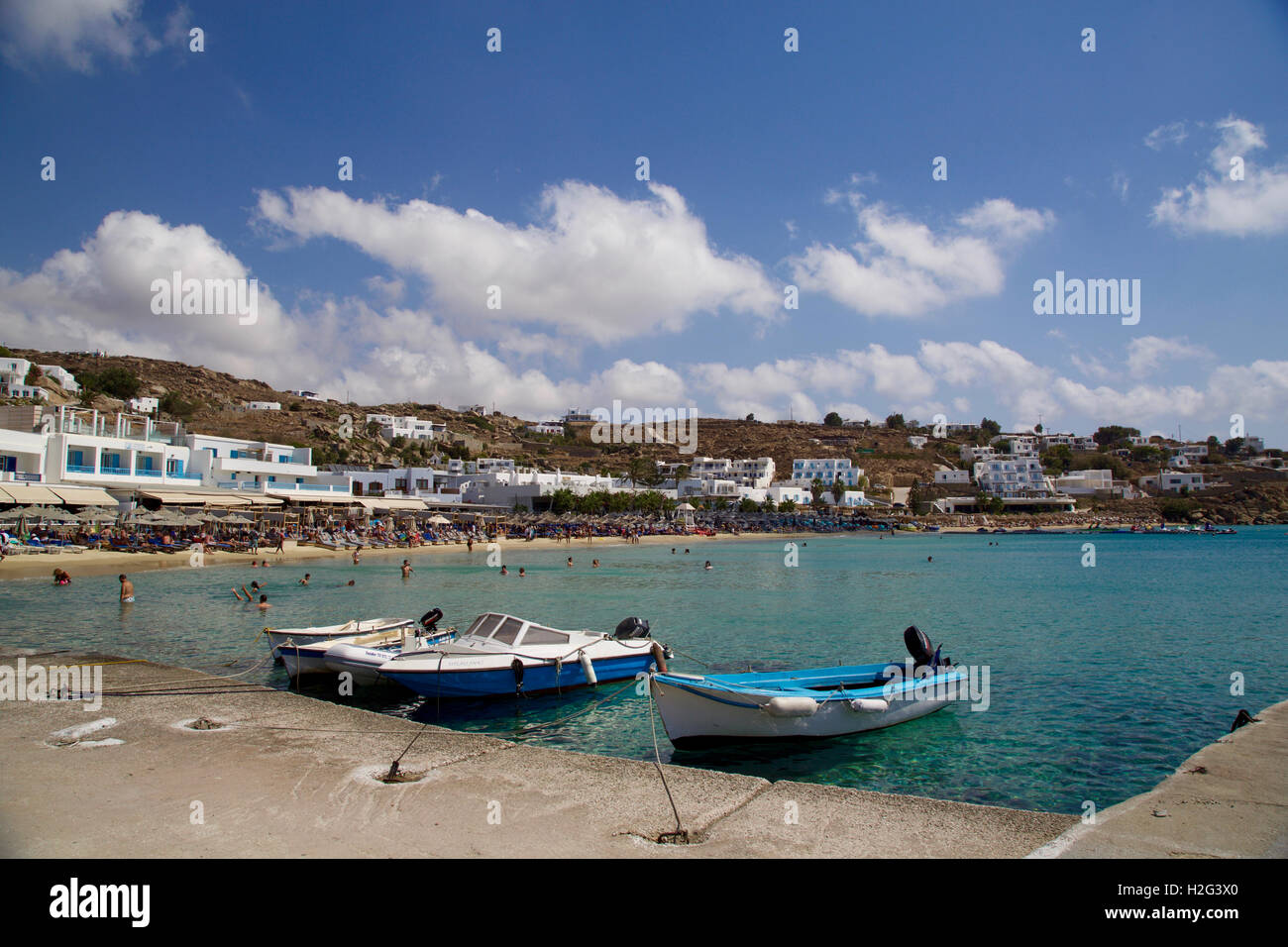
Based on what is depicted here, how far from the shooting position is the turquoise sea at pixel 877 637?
11398mm

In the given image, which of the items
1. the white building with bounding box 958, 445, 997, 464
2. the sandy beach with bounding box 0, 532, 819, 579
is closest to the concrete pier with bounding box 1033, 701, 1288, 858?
the sandy beach with bounding box 0, 532, 819, 579

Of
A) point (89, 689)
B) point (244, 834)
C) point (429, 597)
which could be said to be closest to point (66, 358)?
point (429, 597)

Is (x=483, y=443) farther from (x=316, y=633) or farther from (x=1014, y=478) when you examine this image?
(x=316, y=633)

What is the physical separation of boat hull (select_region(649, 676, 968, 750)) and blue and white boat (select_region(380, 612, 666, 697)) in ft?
5.62

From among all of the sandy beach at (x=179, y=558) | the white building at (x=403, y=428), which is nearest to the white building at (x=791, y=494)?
the sandy beach at (x=179, y=558)

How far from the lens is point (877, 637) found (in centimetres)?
2255

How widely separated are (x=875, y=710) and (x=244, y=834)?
931 centimetres

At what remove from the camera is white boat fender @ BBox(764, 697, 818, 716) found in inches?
436

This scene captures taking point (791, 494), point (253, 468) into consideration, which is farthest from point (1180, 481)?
point (253, 468)

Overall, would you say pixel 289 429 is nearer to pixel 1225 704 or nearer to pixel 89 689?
pixel 89 689

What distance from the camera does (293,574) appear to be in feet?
124

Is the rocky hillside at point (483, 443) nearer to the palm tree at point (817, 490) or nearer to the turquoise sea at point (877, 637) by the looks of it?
the palm tree at point (817, 490)

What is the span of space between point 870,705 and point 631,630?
5723mm

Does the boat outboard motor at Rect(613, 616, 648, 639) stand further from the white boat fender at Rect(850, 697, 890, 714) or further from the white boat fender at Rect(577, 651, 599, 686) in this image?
the white boat fender at Rect(850, 697, 890, 714)
